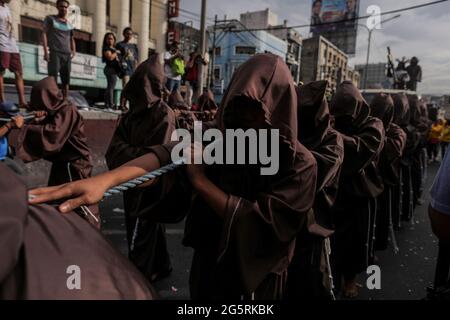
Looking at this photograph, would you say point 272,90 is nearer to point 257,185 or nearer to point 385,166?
point 257,185

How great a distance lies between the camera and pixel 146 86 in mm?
3615

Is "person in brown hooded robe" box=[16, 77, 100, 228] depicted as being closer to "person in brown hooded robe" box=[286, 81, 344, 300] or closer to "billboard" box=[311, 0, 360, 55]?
"person in brown hooded robe" box=[286, 81, 344, 300]

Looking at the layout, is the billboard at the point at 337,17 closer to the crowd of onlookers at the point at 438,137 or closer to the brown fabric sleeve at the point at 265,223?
the crowd of onlookers at the point at 438,137

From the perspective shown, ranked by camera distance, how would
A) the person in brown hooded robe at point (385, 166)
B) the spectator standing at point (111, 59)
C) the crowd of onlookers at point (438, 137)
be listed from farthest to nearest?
1. the crowd of onlookers at point (438, 137)
2. the spectator standing at point (111, 59)
3. the person in brown hooded robe at point (385, 166)

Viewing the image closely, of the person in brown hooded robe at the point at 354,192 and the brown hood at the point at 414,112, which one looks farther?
the brown hood at the point at 414,112

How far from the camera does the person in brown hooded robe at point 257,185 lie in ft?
5.12

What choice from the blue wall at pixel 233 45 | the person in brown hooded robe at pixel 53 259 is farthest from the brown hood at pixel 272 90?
the blue wall at pixel 233 45

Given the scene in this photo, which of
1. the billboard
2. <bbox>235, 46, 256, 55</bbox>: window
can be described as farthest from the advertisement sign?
the billboard

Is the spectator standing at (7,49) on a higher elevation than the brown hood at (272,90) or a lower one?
higher

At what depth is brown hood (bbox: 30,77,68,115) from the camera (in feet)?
12.5

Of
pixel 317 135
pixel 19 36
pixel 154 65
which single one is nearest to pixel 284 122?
pixel 317 135

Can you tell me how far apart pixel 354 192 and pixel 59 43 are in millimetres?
6143

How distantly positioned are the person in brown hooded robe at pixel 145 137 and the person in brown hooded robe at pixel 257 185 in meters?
1.78
